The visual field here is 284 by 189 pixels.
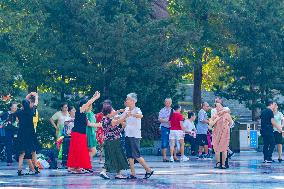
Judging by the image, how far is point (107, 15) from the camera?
123ft

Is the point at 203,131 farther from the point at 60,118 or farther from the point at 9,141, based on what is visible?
the point at 9,141

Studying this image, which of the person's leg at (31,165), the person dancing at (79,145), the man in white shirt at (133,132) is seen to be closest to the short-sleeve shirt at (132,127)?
the man in white shirt at (133,132)

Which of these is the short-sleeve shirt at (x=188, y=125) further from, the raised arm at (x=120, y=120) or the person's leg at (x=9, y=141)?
the raised arm at (x=120, y=120)

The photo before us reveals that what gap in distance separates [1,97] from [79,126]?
45.9 ft

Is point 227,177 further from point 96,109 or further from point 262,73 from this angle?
point 262,73

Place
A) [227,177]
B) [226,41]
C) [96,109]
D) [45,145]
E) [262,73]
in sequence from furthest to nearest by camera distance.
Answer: [226,41] → [262,73] → [96,109] → [45,145] → [227,177]

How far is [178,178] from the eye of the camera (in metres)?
21.1

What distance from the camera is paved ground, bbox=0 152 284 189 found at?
19.0m

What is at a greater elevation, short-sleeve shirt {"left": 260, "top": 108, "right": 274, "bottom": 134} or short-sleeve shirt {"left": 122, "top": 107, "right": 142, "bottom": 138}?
short-sleeve shirt {"left": 260, "top": 108, "right": 274, "bottom": 134}

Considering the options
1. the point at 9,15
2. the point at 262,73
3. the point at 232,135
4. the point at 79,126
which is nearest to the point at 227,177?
the point at 79,126

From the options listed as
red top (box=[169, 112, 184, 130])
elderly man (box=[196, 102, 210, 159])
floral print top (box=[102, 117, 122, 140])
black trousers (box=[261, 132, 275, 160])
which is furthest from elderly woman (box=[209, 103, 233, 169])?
elderly man (box=[196, 102, 210, 159])

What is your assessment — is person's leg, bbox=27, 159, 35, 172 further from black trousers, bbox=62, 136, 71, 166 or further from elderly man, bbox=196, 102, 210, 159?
elderly man, bbox=196, 102, 210, 159

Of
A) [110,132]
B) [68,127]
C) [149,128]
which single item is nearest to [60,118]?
[68,127]

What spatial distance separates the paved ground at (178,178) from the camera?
19047 mm
